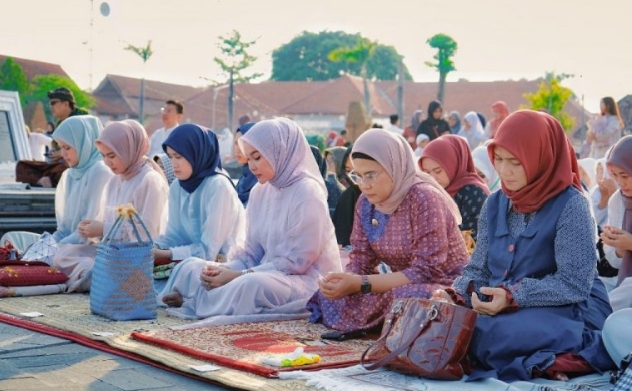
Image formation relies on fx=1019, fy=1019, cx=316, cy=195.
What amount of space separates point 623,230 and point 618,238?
17 centimetres

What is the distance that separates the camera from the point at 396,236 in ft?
18.2

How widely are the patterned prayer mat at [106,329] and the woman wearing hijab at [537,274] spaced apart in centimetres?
90

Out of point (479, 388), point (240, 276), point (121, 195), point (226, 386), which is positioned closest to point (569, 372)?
point (479, 388)

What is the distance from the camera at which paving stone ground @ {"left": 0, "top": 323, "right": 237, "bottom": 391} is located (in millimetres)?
4348

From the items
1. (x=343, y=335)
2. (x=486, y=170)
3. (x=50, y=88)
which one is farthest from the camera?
(x=50, y=88)

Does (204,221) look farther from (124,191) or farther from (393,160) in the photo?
(393,160)

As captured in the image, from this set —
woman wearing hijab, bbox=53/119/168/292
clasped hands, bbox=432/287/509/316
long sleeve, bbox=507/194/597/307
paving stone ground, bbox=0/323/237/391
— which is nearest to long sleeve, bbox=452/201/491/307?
clasped hands, bbox=432/287/509/316

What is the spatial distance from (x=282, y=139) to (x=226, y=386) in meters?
2.34

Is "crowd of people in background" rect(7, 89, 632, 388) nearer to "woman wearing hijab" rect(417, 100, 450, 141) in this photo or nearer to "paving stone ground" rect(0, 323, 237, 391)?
"paving stone ground" rect(0, 323, 237, 391)

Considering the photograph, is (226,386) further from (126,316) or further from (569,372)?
(126,316)

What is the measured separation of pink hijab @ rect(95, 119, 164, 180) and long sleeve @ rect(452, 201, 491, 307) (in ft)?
11.0

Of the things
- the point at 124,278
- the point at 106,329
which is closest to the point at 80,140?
the point at 124,278

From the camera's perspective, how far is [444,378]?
4.27 m

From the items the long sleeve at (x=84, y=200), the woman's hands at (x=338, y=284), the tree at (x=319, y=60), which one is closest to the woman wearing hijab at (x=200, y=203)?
the long sleeve at (x=84, y=200)
